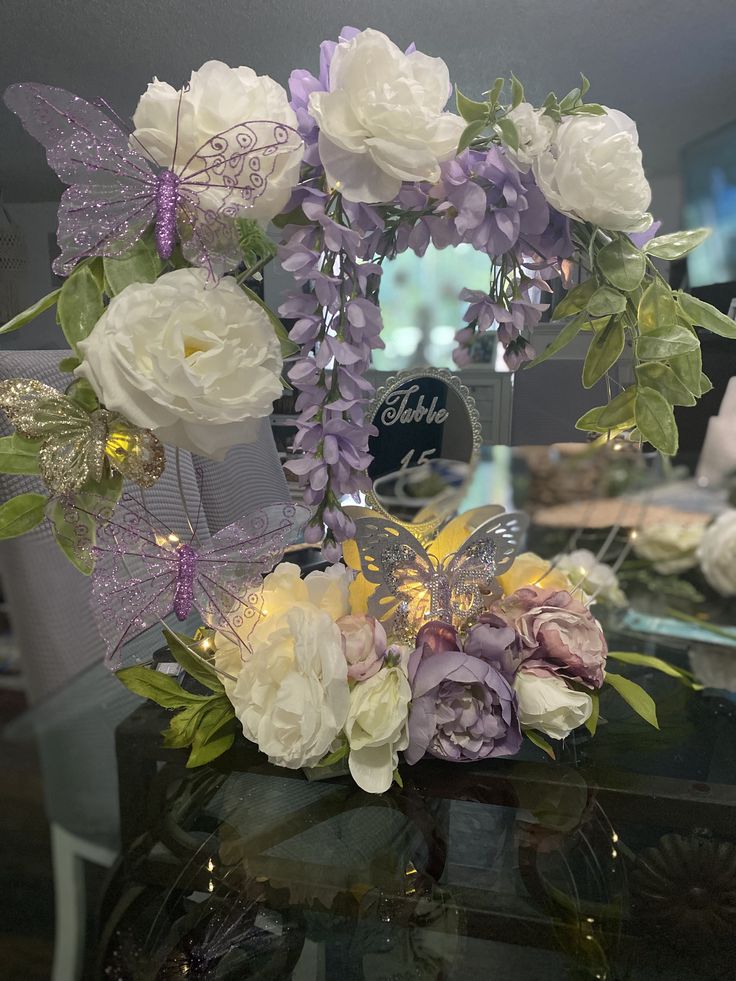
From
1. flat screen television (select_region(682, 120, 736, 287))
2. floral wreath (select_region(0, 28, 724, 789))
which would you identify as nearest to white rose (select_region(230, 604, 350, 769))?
floral wreath (select_region(0, 28, 724, 789))

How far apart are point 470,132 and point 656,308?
173mm

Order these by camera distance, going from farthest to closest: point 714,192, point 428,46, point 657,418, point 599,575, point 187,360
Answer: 1. point 714,192
2. point 428,46
3. point 599,575
4. point 657,418
5. point 187,360

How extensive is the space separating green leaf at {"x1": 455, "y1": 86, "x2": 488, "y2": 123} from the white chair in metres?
0.23

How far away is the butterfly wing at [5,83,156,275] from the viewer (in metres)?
0.41

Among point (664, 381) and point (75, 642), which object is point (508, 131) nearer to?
point (664, 381)

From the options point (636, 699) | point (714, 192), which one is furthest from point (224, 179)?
point (714, 192)

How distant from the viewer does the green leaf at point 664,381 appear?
0.48 meters

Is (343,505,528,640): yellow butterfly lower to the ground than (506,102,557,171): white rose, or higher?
lower

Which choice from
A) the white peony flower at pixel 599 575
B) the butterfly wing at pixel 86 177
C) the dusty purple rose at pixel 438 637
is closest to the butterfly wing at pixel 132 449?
the butterfly wing at pixel 86 177

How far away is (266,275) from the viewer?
1.56 feet

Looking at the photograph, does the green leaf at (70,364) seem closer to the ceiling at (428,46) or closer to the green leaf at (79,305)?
the green leaf at (79,305)

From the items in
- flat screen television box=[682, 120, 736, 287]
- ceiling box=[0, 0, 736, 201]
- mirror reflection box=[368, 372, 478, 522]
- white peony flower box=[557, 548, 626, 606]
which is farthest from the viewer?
flat screen television box=[682, 120, 736, 287]

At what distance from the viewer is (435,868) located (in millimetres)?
393

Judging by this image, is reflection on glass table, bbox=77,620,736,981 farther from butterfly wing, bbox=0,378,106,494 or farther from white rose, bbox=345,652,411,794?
butterfly wing, bbox=0,378,106,494
